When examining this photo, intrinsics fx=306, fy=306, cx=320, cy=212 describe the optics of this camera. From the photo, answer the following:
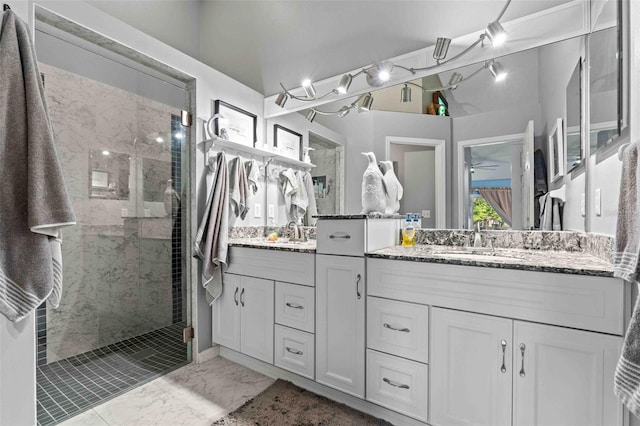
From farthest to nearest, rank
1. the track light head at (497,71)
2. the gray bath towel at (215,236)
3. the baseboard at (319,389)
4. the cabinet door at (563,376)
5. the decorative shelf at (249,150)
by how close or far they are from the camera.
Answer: the decorative shelf at (249,150) → the gray bath towel at (215,236) → the track light head at (497,71) → the baseboard at (319,389) → the cabinet door at (563,376)

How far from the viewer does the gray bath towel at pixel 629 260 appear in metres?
0.75

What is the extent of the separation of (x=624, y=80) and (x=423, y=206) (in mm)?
1125

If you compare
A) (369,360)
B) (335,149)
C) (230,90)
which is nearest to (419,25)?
(335,149)

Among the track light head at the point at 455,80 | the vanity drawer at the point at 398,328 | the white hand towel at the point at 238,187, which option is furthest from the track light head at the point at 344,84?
the vanity drawer at the point at 398,328

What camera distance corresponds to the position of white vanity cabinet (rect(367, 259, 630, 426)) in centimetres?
108

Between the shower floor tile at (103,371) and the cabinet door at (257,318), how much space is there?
55cm

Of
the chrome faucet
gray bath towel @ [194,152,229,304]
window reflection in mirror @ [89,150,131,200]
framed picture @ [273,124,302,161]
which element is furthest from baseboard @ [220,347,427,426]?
framed picture @ [273,124,302,161]

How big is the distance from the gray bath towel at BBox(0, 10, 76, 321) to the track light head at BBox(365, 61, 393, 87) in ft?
5.90

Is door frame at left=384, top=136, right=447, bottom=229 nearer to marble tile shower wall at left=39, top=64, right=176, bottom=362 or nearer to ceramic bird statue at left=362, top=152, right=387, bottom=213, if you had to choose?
ceramic bird statue at left=362, top=152, right=387, bottom=213

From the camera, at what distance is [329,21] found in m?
2.36

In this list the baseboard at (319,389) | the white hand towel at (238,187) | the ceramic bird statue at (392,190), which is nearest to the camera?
the baseboard at (319,389)

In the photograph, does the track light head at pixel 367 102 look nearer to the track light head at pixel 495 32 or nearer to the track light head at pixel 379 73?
the track light head at pixel 379 73

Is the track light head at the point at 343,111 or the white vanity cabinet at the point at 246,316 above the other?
the track light head at the point at 343,111

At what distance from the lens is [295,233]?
2.48m
